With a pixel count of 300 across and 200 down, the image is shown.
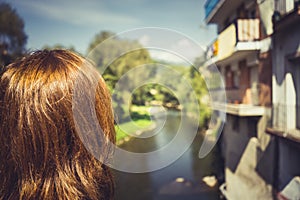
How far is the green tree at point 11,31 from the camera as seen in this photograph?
9.64 metres

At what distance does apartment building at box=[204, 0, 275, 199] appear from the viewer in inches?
179

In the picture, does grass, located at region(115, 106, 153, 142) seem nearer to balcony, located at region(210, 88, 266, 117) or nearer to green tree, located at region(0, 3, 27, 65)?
balcony, located at region(210, 88, 266, 117)

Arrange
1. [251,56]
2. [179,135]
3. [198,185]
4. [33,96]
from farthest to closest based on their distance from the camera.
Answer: [198,185] → [251,56] → [179,135] → [33,96]

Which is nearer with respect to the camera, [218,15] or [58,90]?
[58,90]

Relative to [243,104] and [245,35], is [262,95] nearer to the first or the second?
[243,104]

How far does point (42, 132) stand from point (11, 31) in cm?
1086

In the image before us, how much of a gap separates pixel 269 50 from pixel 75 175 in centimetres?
449

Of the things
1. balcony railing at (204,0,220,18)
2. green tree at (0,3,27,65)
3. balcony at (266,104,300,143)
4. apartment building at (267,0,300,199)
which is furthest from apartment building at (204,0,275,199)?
green tree at (0,3,27,65)

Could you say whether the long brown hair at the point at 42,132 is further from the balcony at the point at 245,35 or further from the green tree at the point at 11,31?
the green tree at the point at 11,31

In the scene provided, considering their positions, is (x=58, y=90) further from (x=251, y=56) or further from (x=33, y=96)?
(x=251, y=56)

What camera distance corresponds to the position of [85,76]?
0.59 metres

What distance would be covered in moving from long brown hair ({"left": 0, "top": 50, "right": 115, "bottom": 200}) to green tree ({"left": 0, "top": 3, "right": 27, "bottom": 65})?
32.2 ft

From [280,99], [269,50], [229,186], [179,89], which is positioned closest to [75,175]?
[179,89]

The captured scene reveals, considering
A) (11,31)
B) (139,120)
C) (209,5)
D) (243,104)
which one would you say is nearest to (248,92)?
(243,104)
